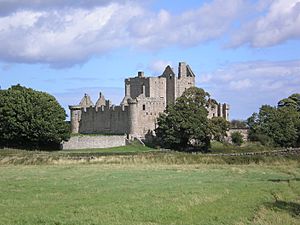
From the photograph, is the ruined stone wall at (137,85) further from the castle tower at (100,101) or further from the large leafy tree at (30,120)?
the large leafy tree at (30,120)

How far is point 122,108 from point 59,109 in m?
18.4

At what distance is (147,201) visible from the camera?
858 inches

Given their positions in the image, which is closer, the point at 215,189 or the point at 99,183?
→ the point at 215,189

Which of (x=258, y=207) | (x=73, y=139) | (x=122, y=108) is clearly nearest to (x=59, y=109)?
(x=73, y=139)

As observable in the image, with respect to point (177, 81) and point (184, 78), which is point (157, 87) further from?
point (184, 78)

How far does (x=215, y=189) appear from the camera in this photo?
26.2 metres

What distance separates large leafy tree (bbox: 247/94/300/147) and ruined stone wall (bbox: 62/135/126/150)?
2690 cm

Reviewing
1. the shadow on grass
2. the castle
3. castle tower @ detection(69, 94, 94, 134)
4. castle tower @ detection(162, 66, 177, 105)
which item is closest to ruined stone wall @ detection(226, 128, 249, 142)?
the castle

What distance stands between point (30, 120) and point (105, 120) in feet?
85.7

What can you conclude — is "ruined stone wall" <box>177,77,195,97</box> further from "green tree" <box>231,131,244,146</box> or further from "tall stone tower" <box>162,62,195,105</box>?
"green tree" <box>231,131,244,146</box>

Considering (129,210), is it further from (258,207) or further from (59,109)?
(59,109)

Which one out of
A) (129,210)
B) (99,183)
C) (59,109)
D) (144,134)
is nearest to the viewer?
(129,210)

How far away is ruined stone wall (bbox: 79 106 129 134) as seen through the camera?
9625 cm

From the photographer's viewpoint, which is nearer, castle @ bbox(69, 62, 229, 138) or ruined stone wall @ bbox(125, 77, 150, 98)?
castle @ bbox(69, 62, 229, 138)
